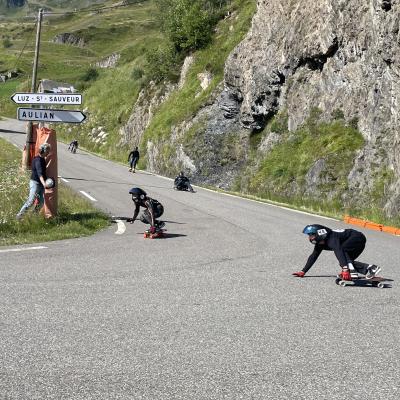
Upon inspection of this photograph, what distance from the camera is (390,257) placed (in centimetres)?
1181

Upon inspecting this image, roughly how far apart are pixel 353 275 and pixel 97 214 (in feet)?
27.4

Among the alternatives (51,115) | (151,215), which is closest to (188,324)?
(151,215)

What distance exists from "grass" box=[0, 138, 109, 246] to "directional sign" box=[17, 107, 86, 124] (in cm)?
231

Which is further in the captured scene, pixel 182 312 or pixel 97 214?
pixel 97 214

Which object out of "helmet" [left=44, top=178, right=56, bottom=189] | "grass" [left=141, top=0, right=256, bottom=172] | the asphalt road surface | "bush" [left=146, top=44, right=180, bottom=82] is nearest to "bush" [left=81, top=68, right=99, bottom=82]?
"bush" [left=146, top=44, right=180, bottom=82]

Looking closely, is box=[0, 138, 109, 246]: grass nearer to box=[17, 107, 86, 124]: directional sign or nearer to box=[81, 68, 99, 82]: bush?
box=[17, 107, 86, 124]: directional sign

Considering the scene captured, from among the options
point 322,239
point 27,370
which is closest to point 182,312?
point 27,370

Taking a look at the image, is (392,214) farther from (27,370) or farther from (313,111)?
(27,370)

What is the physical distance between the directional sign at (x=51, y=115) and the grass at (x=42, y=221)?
2.31 m

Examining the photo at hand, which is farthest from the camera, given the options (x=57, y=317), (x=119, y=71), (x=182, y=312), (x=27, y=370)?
(x=119, y=71)

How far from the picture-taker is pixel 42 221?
12938 millimetres

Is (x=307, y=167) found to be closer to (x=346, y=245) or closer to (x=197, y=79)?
(x=346, y=245)

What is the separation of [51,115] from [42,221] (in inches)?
115

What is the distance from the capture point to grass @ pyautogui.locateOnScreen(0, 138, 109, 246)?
1193 cm
